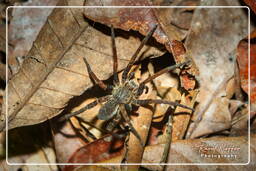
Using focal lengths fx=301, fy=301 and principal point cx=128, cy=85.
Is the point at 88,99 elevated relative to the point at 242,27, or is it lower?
lower

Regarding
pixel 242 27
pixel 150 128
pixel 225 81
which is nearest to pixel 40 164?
pixel 150 128

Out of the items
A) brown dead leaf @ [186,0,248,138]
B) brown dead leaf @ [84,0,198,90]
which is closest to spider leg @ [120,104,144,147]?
brown dead leaf @ [186,0,248,138]

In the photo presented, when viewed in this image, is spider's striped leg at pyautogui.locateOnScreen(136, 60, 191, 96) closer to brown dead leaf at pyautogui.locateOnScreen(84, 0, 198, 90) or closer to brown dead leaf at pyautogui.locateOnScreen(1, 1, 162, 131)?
brown dead leaf at pyautogui.locateOnScreen(84, 0, 198, 90)

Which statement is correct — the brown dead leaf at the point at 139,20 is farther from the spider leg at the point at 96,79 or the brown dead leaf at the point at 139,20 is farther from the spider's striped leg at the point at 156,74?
the spider leg at the point at 96,79

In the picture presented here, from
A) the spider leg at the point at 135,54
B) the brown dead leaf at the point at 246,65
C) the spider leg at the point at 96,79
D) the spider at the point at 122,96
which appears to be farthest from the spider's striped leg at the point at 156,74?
the brown dead leaf at the point at 246,65

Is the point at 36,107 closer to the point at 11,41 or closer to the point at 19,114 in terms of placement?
the point at 19,114

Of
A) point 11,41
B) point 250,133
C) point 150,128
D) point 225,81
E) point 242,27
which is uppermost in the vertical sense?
point 11,41
